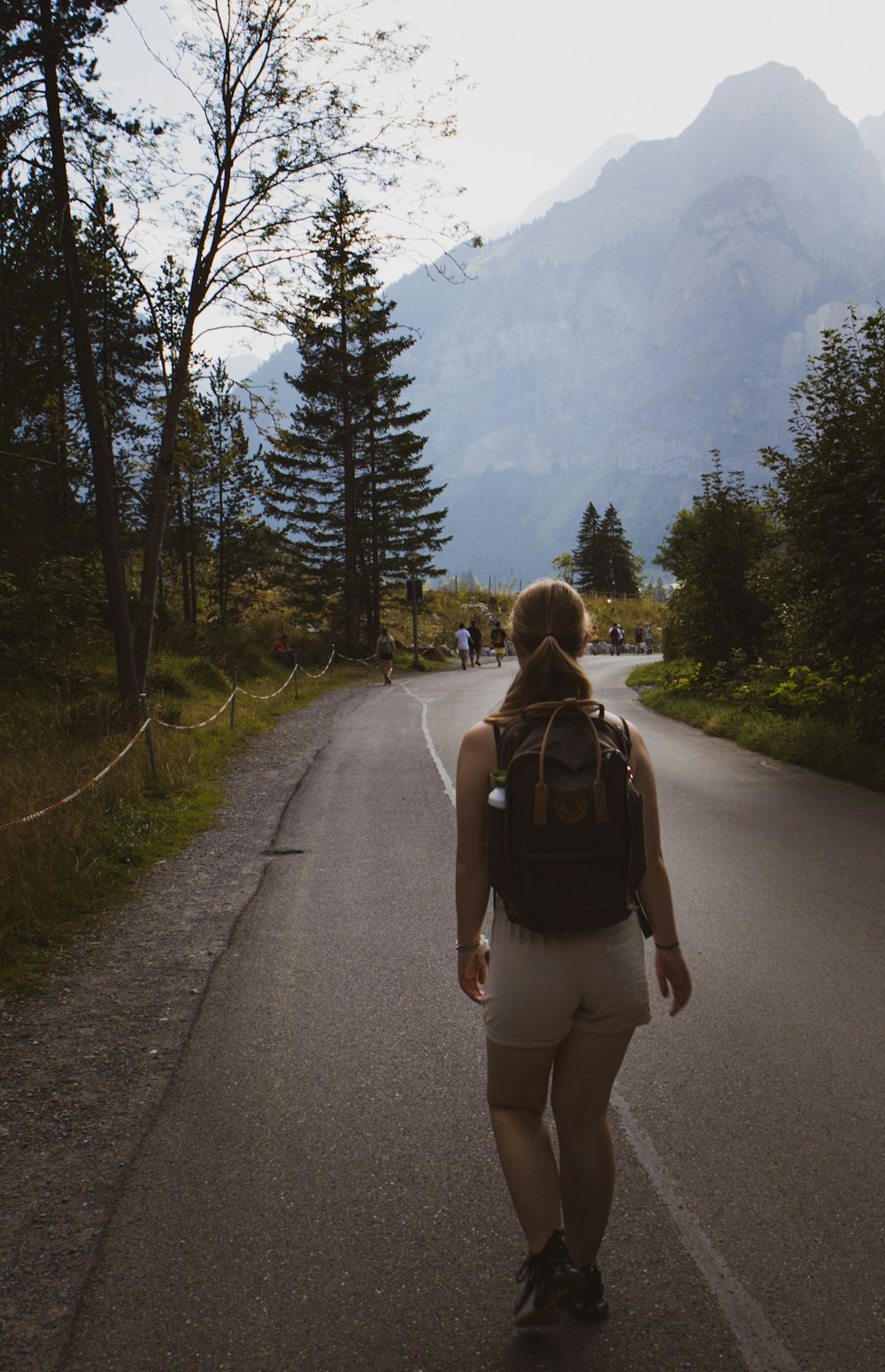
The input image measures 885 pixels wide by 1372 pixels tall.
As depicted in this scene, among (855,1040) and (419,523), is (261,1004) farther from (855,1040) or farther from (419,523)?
(419,523)

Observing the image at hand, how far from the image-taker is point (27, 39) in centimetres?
1193

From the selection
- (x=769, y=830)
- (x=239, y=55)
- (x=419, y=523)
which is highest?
(x=239, y=55)

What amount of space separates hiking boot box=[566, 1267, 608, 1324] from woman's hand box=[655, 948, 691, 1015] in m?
0.76

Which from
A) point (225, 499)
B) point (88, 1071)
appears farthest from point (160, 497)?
point (225, 499)

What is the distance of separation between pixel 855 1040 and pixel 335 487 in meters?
37.9

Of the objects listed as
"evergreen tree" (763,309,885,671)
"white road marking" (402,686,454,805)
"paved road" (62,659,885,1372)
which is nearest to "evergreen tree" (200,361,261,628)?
"white road marking" (402,686,454,805)

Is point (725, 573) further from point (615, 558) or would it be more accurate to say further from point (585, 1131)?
point (615, 558)

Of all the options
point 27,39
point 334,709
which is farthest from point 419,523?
point 27,39

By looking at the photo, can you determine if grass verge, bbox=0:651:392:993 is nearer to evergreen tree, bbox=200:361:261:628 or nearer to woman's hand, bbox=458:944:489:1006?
woman's hand, bbox=458:944:489:1006

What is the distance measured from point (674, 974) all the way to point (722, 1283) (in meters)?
0.95

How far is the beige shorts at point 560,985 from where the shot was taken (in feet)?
7.66

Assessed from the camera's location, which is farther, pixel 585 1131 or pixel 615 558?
pixel 615 558

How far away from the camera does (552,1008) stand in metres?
2.33

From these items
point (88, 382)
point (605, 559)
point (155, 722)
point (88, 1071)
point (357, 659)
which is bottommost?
point (88, 1071)
